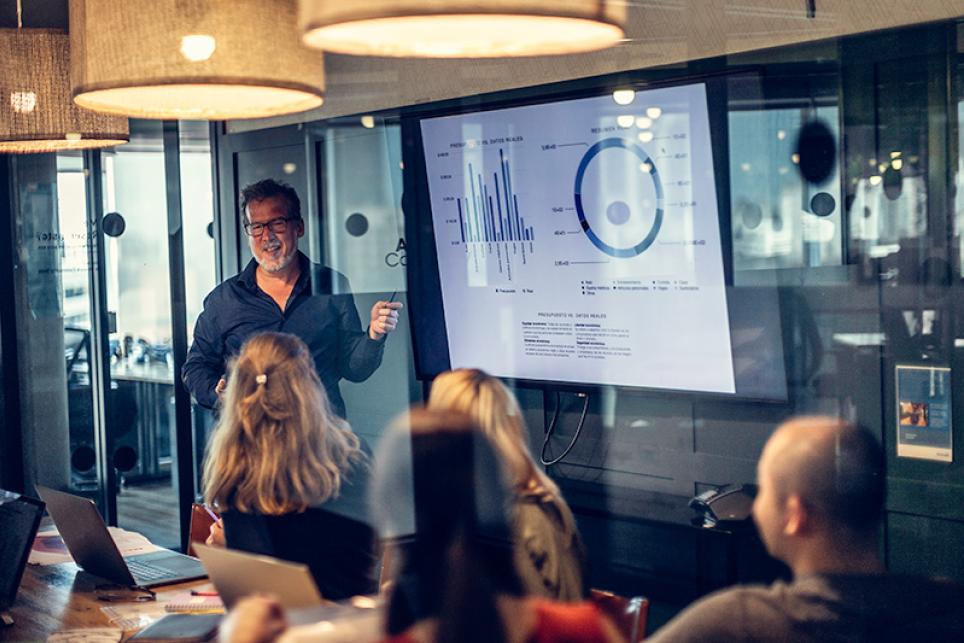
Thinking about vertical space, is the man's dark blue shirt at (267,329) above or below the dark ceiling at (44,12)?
below

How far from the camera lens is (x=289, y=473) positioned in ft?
9.34

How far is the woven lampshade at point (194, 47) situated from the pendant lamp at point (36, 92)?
1.03 meters

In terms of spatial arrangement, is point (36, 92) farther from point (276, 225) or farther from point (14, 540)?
point (276, 225)

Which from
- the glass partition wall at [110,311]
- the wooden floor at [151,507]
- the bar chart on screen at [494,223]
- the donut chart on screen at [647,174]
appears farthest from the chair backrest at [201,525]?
the wooden floor at [151,507]

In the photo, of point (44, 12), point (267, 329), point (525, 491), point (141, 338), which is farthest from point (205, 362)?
point (525, 491)

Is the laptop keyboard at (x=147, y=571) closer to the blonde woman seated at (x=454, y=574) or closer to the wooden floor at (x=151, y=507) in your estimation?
the blonde woman seated at (x=454, y=574)

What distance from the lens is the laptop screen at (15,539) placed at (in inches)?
107

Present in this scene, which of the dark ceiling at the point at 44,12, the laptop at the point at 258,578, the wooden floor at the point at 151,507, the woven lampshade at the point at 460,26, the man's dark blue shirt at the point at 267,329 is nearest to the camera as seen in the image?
the woven lampshade at the point at 460,26

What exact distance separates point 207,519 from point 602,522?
1487mm

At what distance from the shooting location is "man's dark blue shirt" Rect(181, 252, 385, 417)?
16.2ft

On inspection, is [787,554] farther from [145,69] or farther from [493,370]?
[493,370]

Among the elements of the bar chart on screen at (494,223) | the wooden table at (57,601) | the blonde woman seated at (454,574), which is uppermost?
the bar chart on screen at (494,223)

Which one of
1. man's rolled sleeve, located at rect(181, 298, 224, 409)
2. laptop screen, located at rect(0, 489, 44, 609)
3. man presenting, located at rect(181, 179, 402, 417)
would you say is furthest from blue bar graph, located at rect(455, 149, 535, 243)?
laptop screen, located at rect(0, 489, 44, 609)

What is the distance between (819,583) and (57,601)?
1696 millimetres
